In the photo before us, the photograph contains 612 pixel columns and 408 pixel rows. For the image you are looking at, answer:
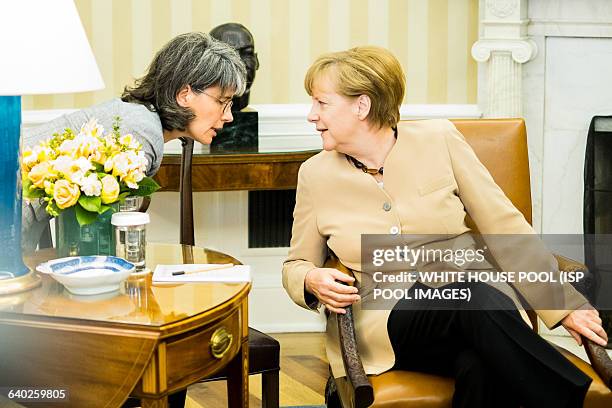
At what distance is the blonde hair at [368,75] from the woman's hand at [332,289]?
474 mm

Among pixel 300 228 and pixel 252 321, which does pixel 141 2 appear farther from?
pixel 300 228

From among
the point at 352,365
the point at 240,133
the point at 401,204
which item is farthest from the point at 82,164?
the point at 240,133

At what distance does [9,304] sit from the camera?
2.18m

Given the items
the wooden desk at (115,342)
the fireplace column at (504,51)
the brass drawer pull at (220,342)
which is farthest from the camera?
the fireplace column at (504,51)

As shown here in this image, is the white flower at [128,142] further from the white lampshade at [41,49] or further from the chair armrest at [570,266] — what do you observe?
the chair armrest at [570,266]

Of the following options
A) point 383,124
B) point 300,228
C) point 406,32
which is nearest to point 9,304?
point 300,228

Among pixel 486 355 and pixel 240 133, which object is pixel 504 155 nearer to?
pixel 486 355

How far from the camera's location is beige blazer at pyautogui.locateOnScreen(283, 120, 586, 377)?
276 cm

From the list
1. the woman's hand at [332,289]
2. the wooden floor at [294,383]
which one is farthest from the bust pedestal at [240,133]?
the woman's hand at [332,289]

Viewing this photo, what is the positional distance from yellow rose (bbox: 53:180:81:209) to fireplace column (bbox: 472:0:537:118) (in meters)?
2.55

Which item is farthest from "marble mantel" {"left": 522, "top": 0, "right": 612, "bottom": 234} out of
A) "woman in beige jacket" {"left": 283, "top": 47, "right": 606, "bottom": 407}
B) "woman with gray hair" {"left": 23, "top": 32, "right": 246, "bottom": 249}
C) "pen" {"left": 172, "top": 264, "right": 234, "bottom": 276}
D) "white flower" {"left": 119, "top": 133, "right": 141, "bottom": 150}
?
"white flower" {"left": 119, "top": 133, "right": 141, "bottom": 150}

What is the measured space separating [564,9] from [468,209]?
191cm

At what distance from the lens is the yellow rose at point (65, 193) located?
2.26 m

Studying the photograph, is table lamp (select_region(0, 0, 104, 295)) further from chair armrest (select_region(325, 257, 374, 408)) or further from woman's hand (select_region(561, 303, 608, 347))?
woman's hand (select_region(561, 303, 608, 347))
